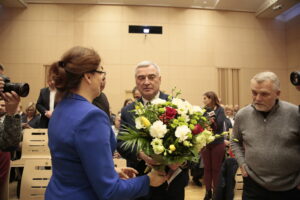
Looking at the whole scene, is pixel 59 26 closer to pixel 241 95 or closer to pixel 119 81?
pixel 119 81

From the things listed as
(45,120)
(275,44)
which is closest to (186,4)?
(275,44)

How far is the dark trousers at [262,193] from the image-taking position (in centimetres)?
182

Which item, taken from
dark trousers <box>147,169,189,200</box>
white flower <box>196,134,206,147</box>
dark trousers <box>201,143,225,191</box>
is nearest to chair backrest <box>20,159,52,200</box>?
dark trousers <box>147,169,189,200</box>

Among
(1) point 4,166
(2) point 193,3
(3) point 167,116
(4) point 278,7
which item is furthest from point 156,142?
(4) point 278,7

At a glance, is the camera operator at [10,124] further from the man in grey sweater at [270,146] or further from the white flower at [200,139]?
the man in grey sweater at [270,146]

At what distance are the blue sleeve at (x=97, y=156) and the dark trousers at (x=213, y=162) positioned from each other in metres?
3.19

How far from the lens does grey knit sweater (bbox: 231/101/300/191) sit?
5.90 ft

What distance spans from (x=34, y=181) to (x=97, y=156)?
75.0 inches

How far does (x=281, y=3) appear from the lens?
8.48 m

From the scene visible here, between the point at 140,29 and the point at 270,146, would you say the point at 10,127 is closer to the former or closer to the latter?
the point at 270,146

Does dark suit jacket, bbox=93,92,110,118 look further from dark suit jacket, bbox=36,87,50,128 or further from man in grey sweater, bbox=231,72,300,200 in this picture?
dark suit jacket, bbox=36,87,50,128

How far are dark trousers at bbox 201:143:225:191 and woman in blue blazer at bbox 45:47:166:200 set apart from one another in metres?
3.00

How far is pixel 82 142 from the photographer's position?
3.30 feet

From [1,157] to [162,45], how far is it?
7.65 meters
